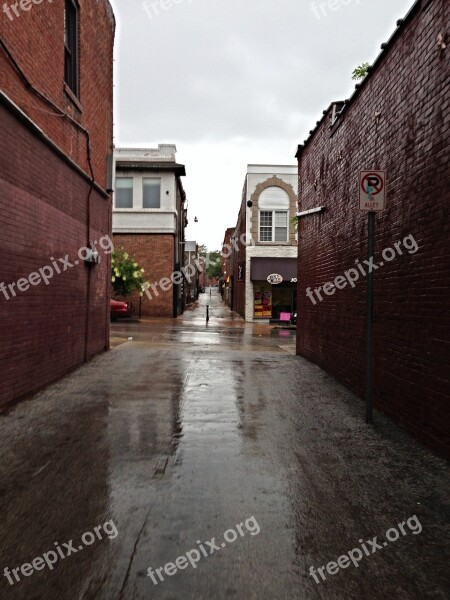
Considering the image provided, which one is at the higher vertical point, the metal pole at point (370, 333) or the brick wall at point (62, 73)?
the brick wall at point (62, 73)

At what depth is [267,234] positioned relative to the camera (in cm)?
3228

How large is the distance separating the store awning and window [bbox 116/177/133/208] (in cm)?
896

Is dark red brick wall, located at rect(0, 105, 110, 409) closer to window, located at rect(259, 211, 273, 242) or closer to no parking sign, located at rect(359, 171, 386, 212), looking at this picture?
no parking sign, located at rect(359, 171, 386, 212)

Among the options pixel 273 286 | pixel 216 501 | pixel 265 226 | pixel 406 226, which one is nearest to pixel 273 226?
pixel 265 226

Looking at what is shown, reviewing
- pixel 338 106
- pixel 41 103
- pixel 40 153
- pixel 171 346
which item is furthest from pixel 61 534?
pixel 171 346

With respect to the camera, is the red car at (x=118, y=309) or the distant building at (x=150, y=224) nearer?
the red car at (x=118, y=309)

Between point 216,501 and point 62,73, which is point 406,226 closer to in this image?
point 216,501

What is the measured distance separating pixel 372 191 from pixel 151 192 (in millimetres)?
27333

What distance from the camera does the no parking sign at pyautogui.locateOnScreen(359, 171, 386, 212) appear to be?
6.29m

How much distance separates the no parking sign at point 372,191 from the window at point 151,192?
27.0 meters

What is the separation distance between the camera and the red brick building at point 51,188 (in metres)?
6.89

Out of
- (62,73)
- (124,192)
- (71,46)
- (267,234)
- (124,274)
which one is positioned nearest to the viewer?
(62,73)

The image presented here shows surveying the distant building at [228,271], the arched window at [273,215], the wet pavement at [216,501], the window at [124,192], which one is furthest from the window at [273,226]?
the wet pavement at [216,501]

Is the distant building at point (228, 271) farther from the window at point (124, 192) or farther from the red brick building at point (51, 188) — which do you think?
the red brick building at point (51, 188)
